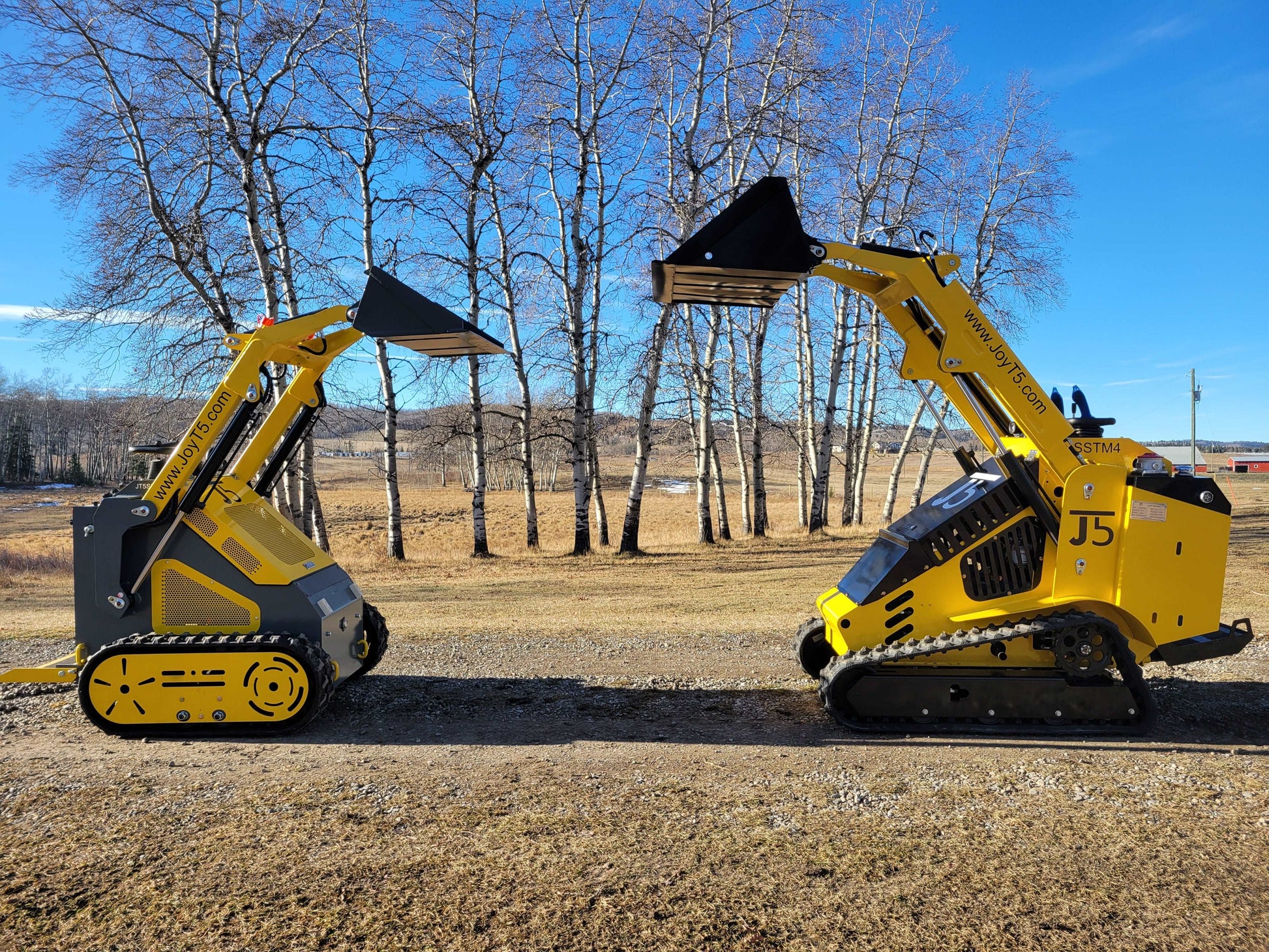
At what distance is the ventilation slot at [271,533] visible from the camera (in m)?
6.32

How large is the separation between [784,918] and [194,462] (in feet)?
17.3

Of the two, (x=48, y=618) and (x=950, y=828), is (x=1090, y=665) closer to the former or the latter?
(x=950, y=828)

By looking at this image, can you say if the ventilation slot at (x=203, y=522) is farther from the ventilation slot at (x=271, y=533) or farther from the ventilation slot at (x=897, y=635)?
the ventilation slot at (x=897, y=635)

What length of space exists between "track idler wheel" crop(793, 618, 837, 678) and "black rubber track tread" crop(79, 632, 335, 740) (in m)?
4.05

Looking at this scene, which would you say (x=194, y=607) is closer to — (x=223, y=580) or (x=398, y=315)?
(x=223, y=580)

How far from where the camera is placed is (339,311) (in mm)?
6641

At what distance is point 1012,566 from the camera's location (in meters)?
5.98

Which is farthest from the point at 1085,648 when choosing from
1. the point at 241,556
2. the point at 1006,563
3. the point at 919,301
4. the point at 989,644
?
the point at 241,556

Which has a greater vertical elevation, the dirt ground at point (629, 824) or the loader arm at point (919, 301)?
the loader arm at point (919, 301)

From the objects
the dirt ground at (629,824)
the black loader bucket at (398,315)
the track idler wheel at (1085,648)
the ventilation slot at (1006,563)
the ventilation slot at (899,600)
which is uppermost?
the black loader bucket at (398,315)

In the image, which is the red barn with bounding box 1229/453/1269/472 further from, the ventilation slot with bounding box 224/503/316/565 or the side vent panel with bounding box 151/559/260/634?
the side vent panel with bounding box 151/559/260/634

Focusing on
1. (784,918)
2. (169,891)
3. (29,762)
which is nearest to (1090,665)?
(784,918)

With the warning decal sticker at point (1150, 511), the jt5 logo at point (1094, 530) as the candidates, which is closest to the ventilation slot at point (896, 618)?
the jt5 logo at point (1094, 530)

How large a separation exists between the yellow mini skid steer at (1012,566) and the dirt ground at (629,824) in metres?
0.37
